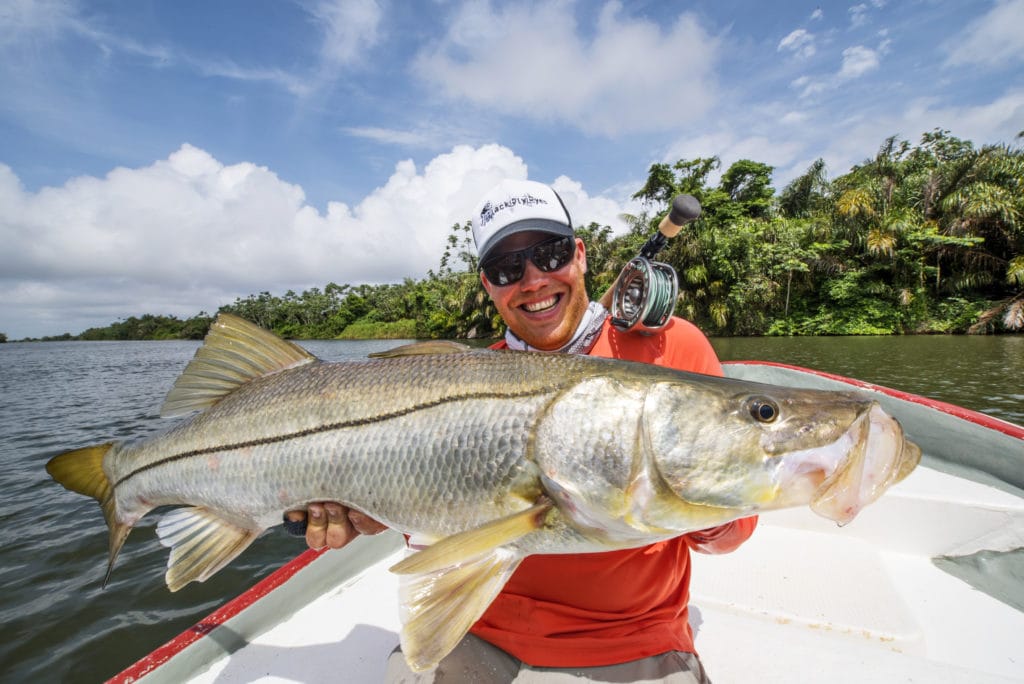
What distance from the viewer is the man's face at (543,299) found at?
7.85 ft

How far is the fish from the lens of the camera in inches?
51.1

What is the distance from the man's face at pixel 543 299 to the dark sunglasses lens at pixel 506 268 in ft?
0.09

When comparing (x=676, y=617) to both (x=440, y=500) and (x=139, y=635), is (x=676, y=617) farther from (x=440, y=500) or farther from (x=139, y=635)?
(x=139, y=635)

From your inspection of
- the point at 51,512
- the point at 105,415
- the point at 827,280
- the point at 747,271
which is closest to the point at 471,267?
the point at 747,271

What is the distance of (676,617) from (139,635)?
→ 5479 millimetres

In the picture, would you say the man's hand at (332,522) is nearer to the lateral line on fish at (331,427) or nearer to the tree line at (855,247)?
the lateral line on fish at (331,427)

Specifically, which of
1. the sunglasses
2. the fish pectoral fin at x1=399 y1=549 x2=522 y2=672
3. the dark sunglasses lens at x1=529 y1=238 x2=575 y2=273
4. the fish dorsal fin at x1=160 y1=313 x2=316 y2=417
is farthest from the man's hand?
the dark sunglasses lens at x1=529 y1=238 x2=575 y2=273

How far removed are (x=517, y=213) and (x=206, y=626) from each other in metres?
2.89

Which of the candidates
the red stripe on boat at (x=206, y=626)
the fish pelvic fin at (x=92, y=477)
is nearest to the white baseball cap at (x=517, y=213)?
the red stripe on boat at (x=206, y=626)

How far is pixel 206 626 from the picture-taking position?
2.60 metres

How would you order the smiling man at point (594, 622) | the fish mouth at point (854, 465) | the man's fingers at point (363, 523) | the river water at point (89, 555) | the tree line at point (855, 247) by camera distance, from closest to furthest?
the fish mouth at point (854, 465)
the smiling man at point (594, 622)
the man's fingers at point (363, 523)
the river water at point (89, 555)
the tree line at point (855, 247)

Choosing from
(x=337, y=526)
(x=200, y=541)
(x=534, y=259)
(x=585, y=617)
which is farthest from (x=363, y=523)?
(x=534, y=259)

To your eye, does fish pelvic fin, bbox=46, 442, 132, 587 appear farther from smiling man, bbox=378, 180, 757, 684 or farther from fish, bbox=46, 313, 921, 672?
smiling man, bbox=378, 180, 757, 684

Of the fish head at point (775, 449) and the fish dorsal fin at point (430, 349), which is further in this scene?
the fish dorsal fin at point (430, 349)
